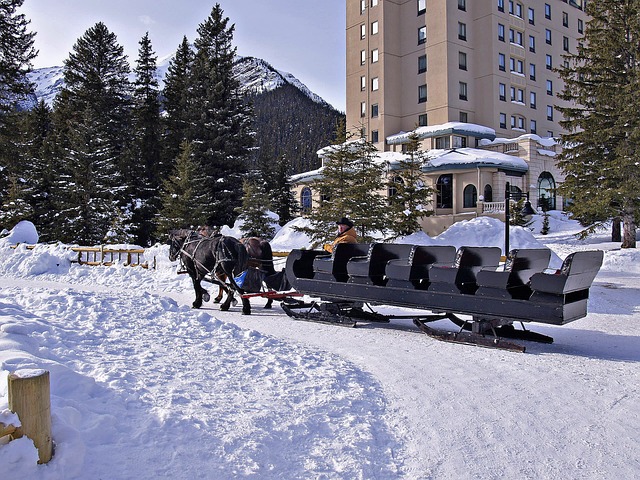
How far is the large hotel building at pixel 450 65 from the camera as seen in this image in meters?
43.6

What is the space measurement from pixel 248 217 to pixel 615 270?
1930cm

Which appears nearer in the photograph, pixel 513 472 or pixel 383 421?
pixel 513 472

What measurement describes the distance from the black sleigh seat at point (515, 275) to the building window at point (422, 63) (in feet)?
130

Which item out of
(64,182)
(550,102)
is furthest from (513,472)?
(550,102)

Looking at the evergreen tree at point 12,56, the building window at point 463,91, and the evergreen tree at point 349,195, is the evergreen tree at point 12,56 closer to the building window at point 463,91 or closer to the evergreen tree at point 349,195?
the evergreen tree at point 349,195

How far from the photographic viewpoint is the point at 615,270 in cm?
1853

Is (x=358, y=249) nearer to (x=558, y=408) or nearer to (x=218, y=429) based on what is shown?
(x=558, y=408)

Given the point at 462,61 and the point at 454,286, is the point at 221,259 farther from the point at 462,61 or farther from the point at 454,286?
the point at 462,61

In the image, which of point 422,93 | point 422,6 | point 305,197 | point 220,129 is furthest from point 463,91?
point 220,129

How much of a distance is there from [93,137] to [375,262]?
30554 mm

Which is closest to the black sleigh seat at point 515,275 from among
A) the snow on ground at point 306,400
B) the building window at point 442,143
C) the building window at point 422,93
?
the snow on ground at point 306,400

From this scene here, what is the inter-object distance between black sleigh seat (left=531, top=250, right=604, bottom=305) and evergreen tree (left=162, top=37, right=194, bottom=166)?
118 ft

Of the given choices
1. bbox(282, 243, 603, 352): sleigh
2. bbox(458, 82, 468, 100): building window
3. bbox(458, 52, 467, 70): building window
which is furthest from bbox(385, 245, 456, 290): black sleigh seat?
bbox(458, 52, 467, 70): building window

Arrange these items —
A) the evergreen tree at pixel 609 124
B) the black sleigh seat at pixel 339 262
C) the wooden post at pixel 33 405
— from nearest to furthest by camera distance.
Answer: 1. the wooden post at pixel 33 405
2. the black sleigh seat at pixel 339 262
3. the evergreen tree at pixel 609 124
